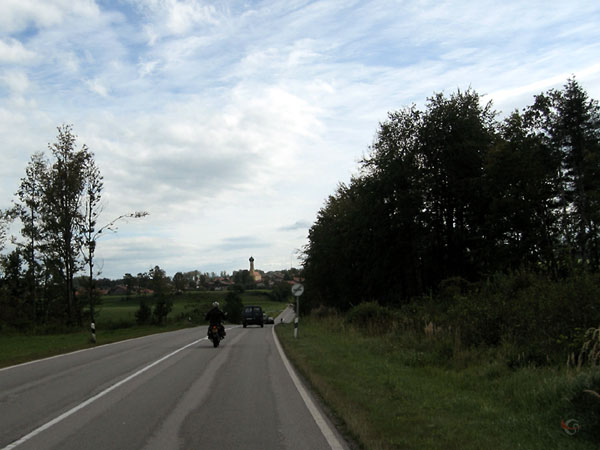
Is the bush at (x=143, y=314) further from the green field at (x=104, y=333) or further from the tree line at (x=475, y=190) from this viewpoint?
the tree line at (x=475, y=190)

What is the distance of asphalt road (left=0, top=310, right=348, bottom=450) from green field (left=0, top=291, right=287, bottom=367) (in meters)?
5.85

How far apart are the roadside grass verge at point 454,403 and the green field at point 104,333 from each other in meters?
11.6

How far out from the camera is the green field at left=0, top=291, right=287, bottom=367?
21594 mm

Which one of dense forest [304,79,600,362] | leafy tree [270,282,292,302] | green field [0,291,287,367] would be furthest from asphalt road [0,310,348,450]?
leafy tree [270,282,292,302]

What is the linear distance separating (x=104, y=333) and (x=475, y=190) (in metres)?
28.7

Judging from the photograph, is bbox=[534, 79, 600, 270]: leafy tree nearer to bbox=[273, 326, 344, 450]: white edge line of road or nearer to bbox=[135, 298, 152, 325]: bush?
bbox=[273, 326, 344, 450]: white edge line of road

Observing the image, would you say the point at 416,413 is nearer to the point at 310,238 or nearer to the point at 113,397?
the point at 113,397

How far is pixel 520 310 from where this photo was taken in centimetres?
1415

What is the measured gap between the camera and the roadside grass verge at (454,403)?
6.36m

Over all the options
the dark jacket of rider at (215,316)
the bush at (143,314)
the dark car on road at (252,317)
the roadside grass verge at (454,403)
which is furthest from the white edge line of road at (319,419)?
the bush at (143,314)

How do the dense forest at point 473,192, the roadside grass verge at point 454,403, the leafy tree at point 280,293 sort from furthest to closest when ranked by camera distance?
the leafy tree at point 280,293 → the dense forest at point 473,192 → the roadside grass verge at point 454,403

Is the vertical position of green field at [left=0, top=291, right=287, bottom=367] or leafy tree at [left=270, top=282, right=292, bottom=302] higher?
leafy tree at [left=270, top=282, right=292, bottom=302]

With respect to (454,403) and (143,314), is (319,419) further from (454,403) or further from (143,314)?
(143,314)

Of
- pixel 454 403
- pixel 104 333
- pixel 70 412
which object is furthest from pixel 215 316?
pixel 104 333
